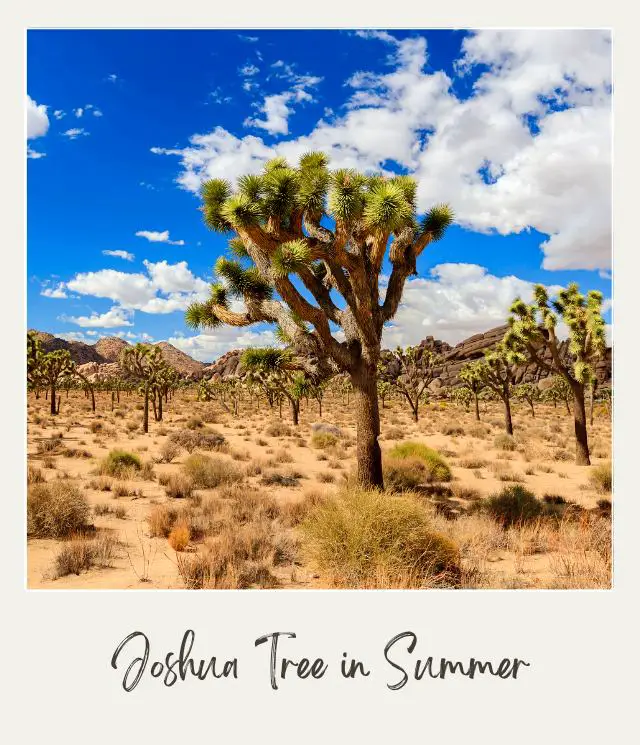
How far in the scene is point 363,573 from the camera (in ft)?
17.5

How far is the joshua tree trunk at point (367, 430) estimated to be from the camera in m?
8.91

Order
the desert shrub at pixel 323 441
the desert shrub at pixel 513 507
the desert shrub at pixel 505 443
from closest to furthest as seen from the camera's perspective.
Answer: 1. the desert shrub at pixel 513 507
2. the desert shrub at pixel 323 441
3. the desert shrub at pixel 505 443

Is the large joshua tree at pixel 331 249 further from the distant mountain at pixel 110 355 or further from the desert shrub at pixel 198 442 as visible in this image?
the distant mountain at pixel 110 355

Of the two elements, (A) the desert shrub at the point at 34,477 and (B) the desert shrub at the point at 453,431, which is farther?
(B) the desert shrub at the point at 453,431

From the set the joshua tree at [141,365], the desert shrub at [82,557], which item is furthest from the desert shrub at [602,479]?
the joshua tree at [141,365]

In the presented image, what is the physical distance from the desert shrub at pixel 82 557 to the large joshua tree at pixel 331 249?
4288 millimetres

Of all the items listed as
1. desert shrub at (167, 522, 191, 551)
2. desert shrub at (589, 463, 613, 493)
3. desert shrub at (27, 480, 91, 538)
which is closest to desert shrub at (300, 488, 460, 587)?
desert shrub at (167, 522, 191, 551)

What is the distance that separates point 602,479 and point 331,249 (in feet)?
29.3

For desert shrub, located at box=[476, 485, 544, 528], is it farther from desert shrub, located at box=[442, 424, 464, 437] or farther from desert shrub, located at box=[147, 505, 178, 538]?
desert shrub, located at box=[442, 424, 464, 437]

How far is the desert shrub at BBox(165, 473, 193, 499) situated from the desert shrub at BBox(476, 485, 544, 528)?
602 cm

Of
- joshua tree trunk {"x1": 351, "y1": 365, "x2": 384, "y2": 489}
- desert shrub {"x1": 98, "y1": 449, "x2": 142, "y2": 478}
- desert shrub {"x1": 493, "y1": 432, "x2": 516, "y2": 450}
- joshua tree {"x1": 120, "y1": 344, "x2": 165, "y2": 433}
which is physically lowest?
desert shrub {"x1": 493, "y1": 432, "x2": 516, "y2": 450}

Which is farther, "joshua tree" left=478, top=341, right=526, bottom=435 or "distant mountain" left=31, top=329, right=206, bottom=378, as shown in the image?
"distant mountain" left=31, top=329, right=206, bottom=378

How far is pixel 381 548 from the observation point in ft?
18.0

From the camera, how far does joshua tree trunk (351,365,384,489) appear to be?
8906 millimetres
